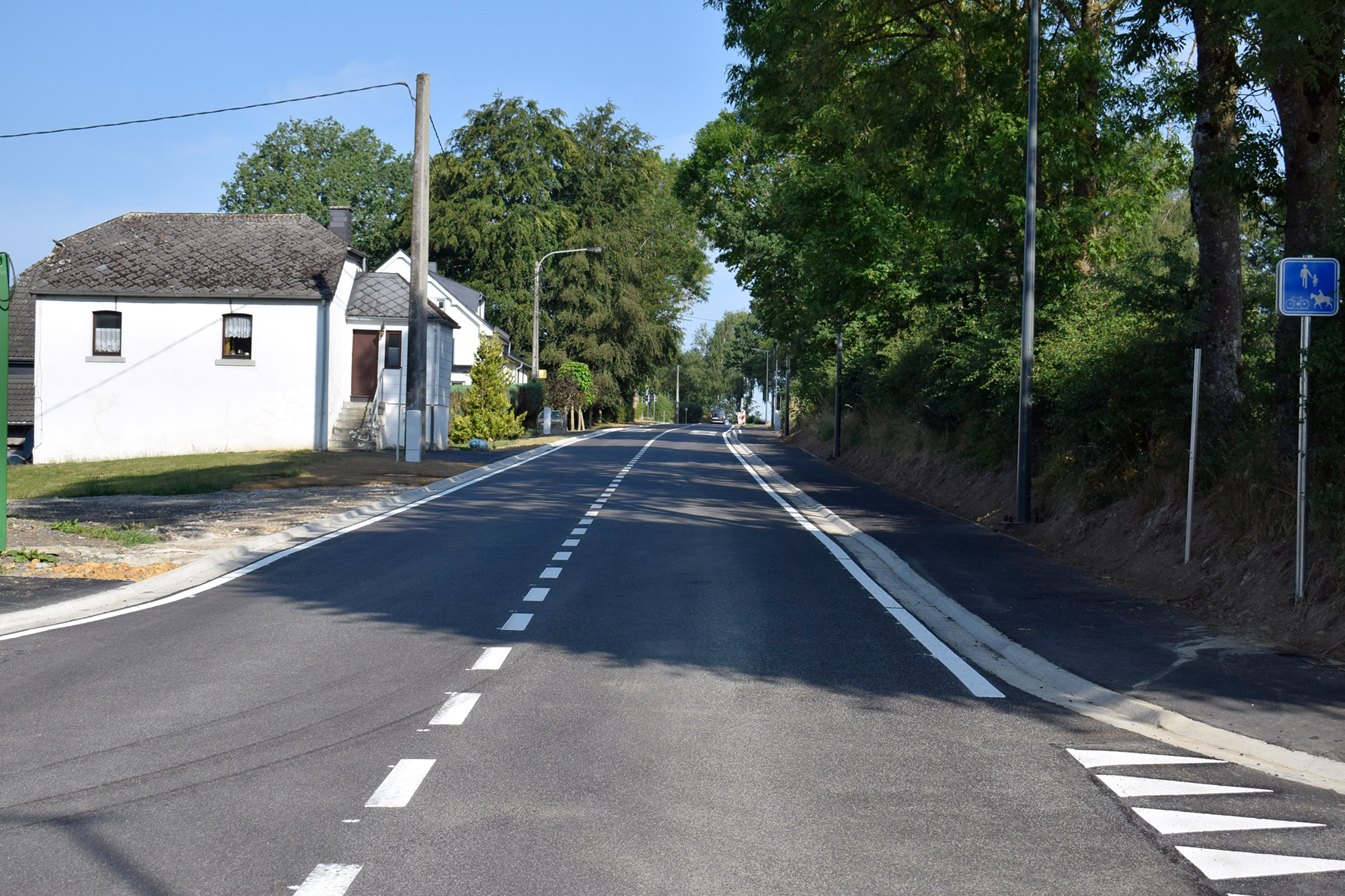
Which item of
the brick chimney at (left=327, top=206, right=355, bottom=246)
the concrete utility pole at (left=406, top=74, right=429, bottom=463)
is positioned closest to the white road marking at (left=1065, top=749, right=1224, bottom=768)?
the concrete utility pole at (left=406, top=74, right=429, bottom=463)

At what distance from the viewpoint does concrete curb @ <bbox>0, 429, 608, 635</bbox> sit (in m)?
9.29

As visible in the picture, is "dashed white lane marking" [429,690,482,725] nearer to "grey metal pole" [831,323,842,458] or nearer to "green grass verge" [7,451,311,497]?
"green grass verge" [7,451,311,497]

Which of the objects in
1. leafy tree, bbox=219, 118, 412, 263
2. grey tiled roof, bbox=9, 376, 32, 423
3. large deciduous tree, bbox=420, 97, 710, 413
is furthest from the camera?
leafy tree, bbox=219, 118, 412, 263

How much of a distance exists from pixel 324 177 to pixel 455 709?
9144 centimetres

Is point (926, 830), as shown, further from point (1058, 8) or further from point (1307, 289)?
point (1058, 8)

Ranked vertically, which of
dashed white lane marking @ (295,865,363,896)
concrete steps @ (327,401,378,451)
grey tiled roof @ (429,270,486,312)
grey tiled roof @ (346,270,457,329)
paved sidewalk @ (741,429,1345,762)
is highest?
grey tiled roof @ (429,270,486,312)

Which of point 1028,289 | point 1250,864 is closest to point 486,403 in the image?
point 1028,289

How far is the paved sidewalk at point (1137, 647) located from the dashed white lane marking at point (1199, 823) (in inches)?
45.8

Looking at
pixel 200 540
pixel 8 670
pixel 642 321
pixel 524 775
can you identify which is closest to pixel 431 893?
pixel 524 775

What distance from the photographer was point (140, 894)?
4.03 metres

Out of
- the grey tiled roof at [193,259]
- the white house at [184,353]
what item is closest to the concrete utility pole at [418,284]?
the white house at [184,353]

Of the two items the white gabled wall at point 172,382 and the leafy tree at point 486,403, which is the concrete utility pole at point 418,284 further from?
A: the leafy tree at point 486,403

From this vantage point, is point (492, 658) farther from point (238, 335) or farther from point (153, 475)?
point (238, 335)

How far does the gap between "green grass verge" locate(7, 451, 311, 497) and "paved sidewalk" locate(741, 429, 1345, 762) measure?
1385 centimetres
